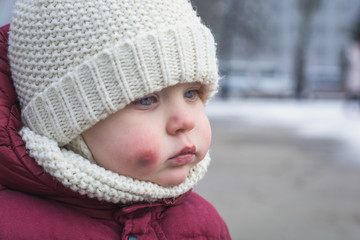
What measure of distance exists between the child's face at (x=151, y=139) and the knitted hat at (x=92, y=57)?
3cm

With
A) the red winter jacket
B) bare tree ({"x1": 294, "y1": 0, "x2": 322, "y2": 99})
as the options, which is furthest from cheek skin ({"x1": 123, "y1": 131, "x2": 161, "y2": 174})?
bare tree ({"x1": 294, "y1": 0, "x2": 322, "y2": 99})

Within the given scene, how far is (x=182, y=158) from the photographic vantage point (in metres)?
1.05

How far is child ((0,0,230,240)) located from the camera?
1014 mm

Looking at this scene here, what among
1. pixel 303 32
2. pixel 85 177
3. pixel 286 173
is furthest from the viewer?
pixel 303 32

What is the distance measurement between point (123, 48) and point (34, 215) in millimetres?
475

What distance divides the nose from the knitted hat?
0.07 m

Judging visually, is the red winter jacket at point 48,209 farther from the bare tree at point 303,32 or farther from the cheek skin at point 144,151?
the bare tree at point 303,32

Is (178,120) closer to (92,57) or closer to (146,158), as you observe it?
(146,158)

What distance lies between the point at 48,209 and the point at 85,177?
0.47 ft

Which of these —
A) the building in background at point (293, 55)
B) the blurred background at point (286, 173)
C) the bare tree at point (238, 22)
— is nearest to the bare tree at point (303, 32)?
the building in background at point (293, 55)

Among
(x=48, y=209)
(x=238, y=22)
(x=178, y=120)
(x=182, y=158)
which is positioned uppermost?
(x=178, y=120)

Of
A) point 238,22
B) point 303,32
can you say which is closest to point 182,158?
point 238,22

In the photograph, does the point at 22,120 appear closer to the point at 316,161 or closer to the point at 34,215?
the point at 34,215

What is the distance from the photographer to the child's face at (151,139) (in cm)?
101
